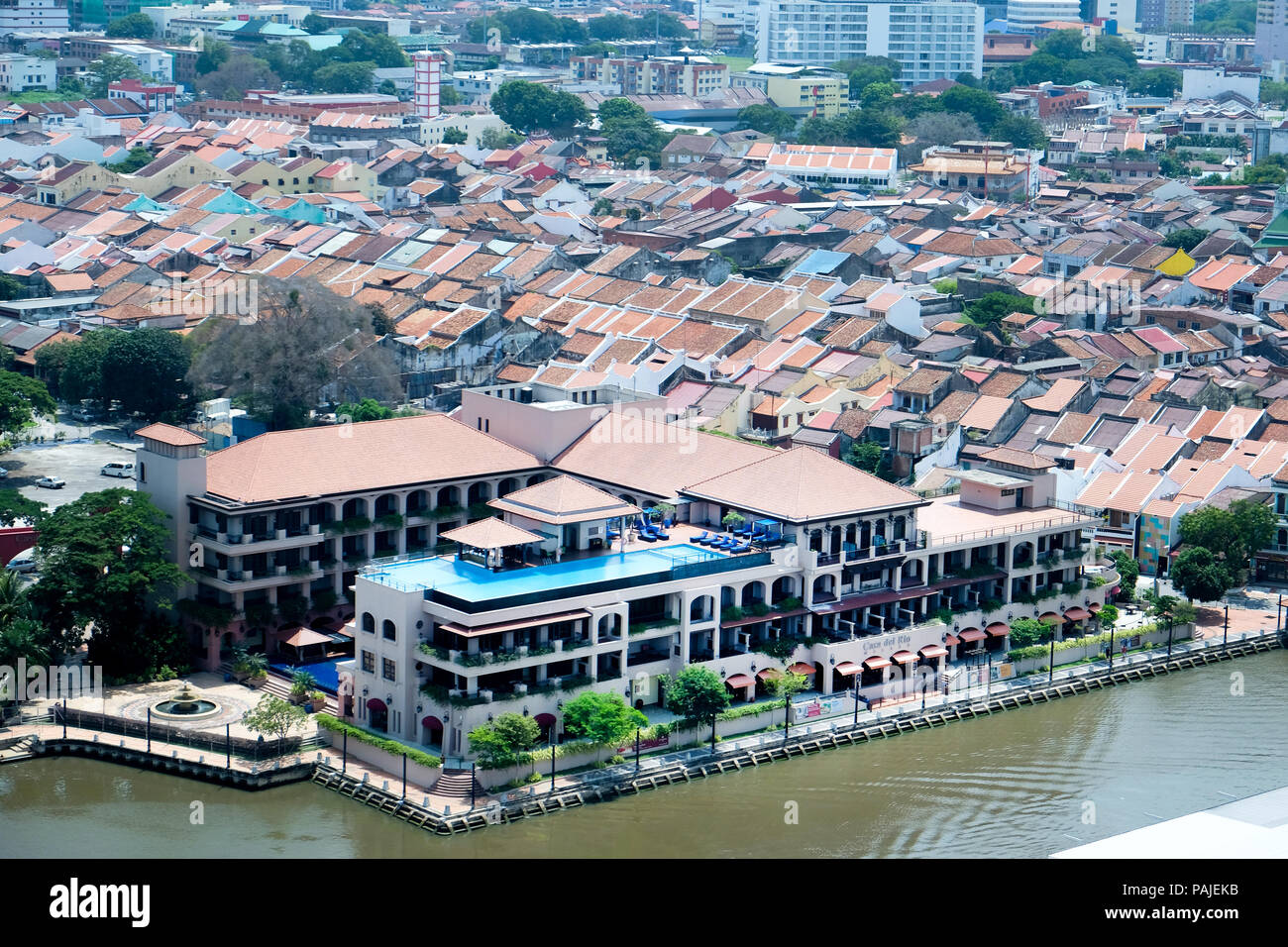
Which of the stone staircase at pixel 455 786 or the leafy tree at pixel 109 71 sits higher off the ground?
the leafy tree at pixel 109 71

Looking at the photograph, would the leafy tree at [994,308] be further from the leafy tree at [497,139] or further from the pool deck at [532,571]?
the leafy tree at [497,139]

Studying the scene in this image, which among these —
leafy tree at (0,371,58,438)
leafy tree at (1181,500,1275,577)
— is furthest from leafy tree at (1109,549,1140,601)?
leafy tree at (0,371,58,438)

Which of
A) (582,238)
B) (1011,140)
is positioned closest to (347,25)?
(1011,140)

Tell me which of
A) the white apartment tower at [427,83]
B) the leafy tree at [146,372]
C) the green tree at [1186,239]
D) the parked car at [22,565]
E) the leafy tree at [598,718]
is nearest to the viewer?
the leafy tree at [598,718]

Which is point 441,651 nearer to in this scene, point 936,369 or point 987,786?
point 987,786

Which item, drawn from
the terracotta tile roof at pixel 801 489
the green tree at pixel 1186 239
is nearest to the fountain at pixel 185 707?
the terracotta tile roof at pixel 801 489

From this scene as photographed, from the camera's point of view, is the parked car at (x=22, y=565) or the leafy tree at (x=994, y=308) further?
the leafy tree at (x=994, y=308)

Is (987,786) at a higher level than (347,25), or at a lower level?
lower

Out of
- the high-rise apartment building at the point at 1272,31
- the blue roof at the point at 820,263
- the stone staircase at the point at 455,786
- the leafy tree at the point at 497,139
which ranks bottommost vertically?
the stone staircase at the point at 455,786
